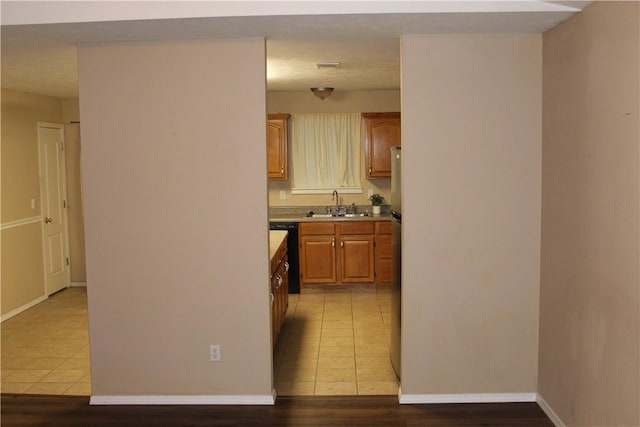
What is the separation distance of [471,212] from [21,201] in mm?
4849

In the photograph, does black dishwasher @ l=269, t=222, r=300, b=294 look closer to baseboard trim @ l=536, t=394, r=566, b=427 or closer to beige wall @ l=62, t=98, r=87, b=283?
beige wall @ l=62, t=98, r=87, b=283

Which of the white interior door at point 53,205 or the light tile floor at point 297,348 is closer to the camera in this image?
the light tile floor at point 297,348

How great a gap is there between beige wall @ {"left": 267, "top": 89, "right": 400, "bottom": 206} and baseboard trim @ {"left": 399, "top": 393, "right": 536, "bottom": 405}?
3870mm

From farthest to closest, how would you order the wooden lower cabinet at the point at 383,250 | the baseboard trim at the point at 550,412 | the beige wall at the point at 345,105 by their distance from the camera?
the beige wall at the point at 345,105, the wooden lower cabinet at the point at 383,250, the baseboard trim at the point at 550,412

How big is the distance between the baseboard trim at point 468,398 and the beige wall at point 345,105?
3.87m

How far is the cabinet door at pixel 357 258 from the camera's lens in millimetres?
6867

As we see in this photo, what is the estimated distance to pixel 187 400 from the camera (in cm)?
378

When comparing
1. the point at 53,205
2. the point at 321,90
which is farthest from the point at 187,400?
the point at 53,205

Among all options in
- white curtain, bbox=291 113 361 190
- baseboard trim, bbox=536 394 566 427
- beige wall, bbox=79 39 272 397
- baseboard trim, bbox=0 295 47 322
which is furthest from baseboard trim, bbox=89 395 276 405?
white curtain, bbox=291 113 361 190

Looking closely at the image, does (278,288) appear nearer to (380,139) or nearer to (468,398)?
(468,398)

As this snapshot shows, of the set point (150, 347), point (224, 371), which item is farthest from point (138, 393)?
point (224, 371)

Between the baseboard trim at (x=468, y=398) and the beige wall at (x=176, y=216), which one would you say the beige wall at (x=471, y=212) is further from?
the beige wall at (x=176, y=216)

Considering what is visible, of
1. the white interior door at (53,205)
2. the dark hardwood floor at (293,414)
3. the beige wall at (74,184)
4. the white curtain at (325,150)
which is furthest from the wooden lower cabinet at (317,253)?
the dark hardwood floor at (293,414)

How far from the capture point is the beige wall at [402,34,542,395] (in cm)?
353
